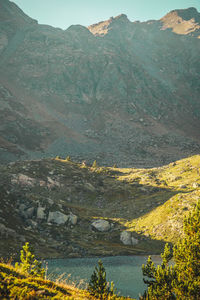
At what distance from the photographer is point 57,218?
191 feet

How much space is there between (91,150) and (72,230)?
102475 millimetres

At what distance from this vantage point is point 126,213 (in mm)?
68812

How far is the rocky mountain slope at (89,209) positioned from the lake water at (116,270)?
2653mm

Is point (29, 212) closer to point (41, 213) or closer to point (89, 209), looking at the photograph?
point (41, 213)

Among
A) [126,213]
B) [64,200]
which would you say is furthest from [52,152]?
[126,213]

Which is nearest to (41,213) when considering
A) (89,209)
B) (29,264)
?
(89,209)

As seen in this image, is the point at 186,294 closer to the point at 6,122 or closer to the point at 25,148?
the point at 25,148

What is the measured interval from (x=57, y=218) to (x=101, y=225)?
10.8m

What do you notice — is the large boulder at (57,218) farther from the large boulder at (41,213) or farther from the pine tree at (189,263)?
the pine tree at (189,263)

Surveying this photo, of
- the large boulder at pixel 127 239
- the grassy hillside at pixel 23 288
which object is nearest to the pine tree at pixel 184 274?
the grassy hillside at pixel 23 288

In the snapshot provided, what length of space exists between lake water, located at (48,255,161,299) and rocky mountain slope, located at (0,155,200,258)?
104 inches

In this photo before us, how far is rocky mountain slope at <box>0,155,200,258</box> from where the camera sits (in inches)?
2003

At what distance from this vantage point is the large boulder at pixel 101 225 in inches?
2371

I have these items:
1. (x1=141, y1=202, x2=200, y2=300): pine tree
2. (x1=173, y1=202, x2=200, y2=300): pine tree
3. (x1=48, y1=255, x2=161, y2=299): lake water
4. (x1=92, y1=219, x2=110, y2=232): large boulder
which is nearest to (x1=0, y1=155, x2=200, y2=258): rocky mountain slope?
(x1=92, y1=219, x2=110, y2=232): large boulder
